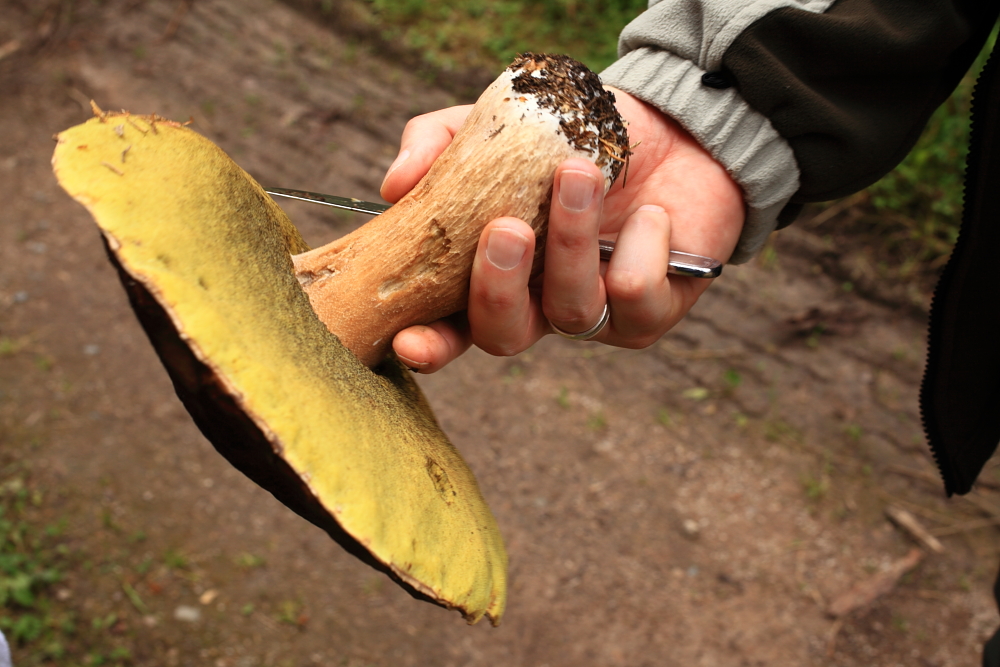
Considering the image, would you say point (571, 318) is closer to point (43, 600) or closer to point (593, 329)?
point (593, 329)

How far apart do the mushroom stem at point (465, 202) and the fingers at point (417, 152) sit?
21cm

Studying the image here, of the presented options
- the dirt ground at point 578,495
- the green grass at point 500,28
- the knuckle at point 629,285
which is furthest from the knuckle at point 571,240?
the green grass at point 500,28

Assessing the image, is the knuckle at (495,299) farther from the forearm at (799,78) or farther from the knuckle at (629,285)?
the forearm at (799,78)

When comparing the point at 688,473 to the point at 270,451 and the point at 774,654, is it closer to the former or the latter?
the point at 774,654

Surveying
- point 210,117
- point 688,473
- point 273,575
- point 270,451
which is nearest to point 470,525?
point 270,451

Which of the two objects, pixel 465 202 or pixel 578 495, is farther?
pixel 578 495

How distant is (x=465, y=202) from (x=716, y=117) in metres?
0.54

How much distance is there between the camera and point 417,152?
1.15 m

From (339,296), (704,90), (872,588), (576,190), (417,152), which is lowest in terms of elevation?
(872,588)

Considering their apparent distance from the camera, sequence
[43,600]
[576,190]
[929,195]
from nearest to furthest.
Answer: [576,190]
[43,600]
[929,195]

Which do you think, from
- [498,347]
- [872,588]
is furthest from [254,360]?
[872,588]

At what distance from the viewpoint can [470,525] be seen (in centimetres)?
81

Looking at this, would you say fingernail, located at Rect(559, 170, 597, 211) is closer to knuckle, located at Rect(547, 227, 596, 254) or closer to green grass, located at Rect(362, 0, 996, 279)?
knuckle, located at Rect(547, 227, 596, 254)

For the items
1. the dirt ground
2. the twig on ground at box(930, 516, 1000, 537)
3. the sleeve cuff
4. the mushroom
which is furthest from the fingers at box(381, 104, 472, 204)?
the twig on ground at box(930, 516, 1000, 537)
